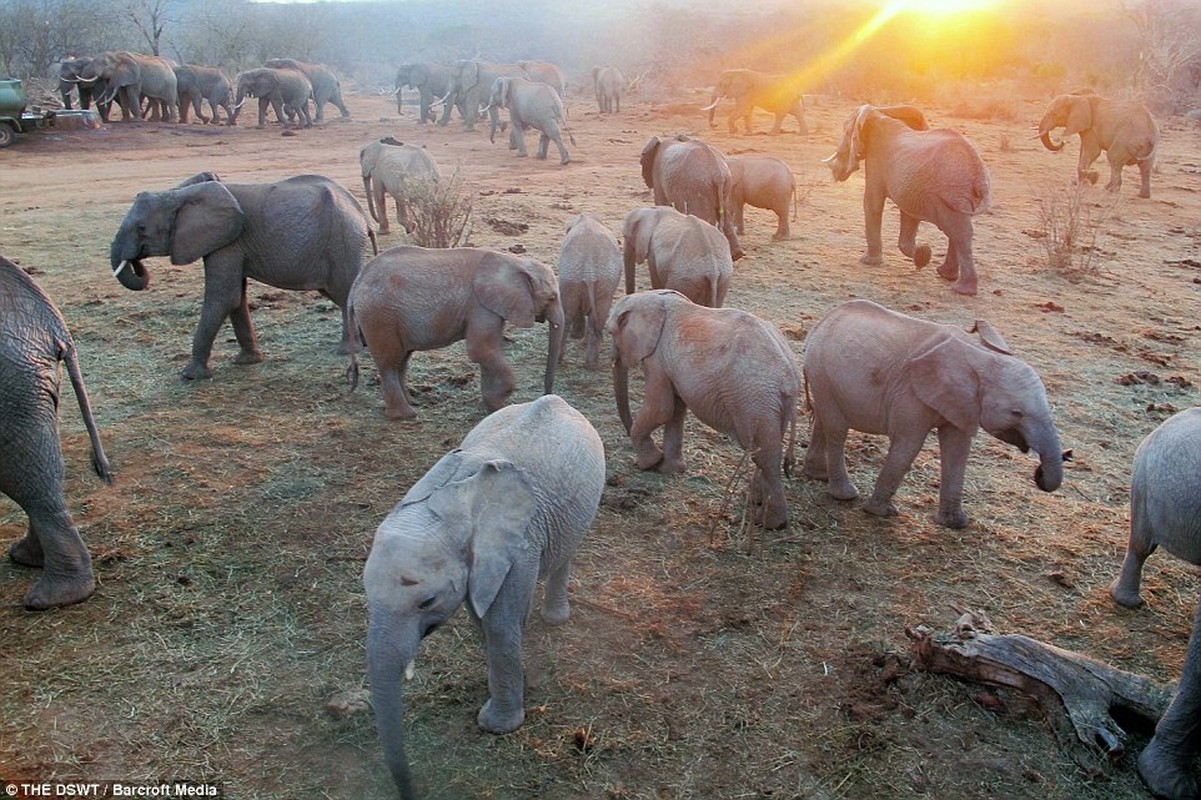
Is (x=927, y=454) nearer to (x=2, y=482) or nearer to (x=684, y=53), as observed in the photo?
(x=2, y=482)

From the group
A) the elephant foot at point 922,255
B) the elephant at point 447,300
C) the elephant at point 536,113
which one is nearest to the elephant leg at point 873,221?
the elephant foot at point 922,255

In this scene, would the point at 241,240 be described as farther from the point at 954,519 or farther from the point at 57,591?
the point at 954,519

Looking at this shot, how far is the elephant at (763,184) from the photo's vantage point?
1123cm

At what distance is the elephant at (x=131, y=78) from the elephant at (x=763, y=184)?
65.4 feet

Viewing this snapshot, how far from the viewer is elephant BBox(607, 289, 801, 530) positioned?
4.98m

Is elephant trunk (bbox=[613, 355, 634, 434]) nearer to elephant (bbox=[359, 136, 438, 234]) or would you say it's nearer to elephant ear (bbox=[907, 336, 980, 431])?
elephant ear (bbox=[907, 336, 980, 431])

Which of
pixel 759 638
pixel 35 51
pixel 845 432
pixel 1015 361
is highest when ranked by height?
pixel 35 51

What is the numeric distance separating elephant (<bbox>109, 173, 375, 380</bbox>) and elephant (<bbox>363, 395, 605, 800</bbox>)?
12.5 feet

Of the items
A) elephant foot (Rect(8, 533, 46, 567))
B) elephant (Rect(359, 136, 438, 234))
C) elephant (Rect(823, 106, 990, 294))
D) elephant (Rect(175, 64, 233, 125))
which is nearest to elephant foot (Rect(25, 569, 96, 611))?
elephant foot (Rect(8, 533, 46, 567))

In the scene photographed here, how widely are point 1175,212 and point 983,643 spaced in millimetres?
12863

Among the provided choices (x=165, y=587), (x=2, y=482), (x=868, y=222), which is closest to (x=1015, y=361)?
(x=165, y=587)

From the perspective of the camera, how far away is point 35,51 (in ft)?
113

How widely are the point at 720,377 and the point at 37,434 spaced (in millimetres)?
3336

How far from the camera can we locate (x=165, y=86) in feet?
83.2
